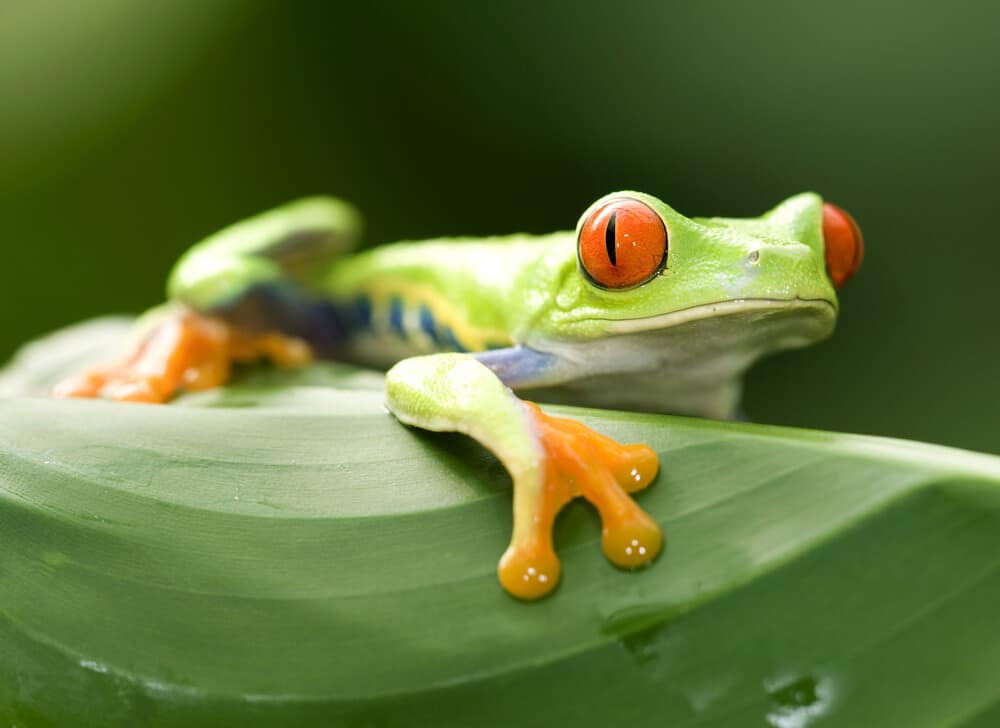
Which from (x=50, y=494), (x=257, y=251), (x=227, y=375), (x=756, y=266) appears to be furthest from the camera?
(x=257, y=251)

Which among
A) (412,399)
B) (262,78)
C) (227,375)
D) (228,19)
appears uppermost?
(228,19)

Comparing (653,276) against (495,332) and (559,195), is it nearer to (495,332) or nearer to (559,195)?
(495,332)

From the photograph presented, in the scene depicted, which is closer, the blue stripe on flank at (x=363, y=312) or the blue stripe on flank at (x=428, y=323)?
the blue stripe on flank at (x=428, y=323)

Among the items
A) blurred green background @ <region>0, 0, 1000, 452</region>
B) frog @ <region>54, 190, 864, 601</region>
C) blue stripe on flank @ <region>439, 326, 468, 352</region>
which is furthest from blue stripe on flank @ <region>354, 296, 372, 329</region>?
blurred green background @ <region>0, 0, 1000, 452</region>

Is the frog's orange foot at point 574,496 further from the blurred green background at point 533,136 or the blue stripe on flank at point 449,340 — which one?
the blurred green background at point 533,136

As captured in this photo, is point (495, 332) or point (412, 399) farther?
point (495, 332)

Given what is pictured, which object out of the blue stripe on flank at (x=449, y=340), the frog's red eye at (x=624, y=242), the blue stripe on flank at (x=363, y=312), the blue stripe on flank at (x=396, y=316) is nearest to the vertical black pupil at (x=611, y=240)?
the frog's red eye at (x=624, y=242)

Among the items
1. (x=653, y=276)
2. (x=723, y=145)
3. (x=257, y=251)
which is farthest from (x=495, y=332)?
(x=723, y=145)
